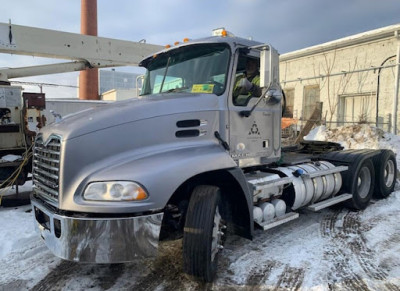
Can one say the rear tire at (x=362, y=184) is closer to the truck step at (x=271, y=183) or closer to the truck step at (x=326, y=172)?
the truck step at (x=326, y=172)

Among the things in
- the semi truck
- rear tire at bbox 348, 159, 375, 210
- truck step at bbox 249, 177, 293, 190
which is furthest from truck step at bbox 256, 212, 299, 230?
rear tire at bbox 348, 159, 375, 210

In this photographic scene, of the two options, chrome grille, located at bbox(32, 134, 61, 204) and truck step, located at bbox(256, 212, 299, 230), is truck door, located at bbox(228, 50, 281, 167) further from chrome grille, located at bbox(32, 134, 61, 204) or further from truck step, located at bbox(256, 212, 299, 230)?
chrome grille, located at bbox(32, 134, 61, 204)

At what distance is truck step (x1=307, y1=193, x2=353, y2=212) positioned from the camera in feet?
16.7

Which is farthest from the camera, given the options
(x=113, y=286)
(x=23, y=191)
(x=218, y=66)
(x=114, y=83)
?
(x=114, y=83)

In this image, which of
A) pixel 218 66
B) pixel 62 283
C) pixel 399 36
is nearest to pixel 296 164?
pixel 218 66

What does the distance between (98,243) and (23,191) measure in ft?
17.9

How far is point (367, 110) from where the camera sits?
50.1 feet

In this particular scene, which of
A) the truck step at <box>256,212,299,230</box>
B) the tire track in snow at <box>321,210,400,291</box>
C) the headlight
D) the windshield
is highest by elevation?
the windshield

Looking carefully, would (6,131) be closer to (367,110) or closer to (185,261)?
(185,261)

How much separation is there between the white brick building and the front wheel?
12028 millimetres

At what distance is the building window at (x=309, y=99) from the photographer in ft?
57.9

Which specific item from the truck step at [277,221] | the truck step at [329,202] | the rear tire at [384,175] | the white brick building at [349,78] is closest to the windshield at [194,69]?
the truck step at [277,221]

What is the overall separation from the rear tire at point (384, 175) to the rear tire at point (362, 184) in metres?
0.27

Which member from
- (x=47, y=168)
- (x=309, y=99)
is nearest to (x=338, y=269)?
(x=47, y=168)
